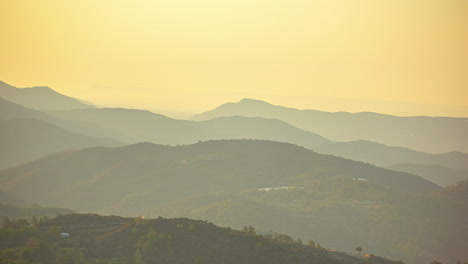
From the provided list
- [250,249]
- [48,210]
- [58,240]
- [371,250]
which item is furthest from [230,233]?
[371,250]

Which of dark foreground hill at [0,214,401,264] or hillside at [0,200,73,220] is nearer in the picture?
dark foreground hill at [0,214,401,264]

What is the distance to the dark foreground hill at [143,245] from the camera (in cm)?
7594

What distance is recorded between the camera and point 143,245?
268ft

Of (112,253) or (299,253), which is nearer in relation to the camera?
(112,253)

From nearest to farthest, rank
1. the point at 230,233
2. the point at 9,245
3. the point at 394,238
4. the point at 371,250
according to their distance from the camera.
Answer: the point at 9,245, the point at 230,233, the point at 371,250, the point at 394,238

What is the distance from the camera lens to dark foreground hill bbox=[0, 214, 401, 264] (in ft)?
249

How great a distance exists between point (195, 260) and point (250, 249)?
9.84 metres

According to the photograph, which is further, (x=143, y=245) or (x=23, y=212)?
(x=23, y=212)

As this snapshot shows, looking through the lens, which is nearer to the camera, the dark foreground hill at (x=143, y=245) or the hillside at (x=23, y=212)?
the dark foreground hill at (x=143, y=245)

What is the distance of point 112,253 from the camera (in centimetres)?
8012

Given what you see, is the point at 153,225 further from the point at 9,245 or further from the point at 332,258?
the point at 332,258

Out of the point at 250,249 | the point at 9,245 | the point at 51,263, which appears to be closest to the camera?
the point at 51,263

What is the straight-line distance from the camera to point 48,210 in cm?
15988

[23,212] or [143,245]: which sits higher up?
[23,212]
